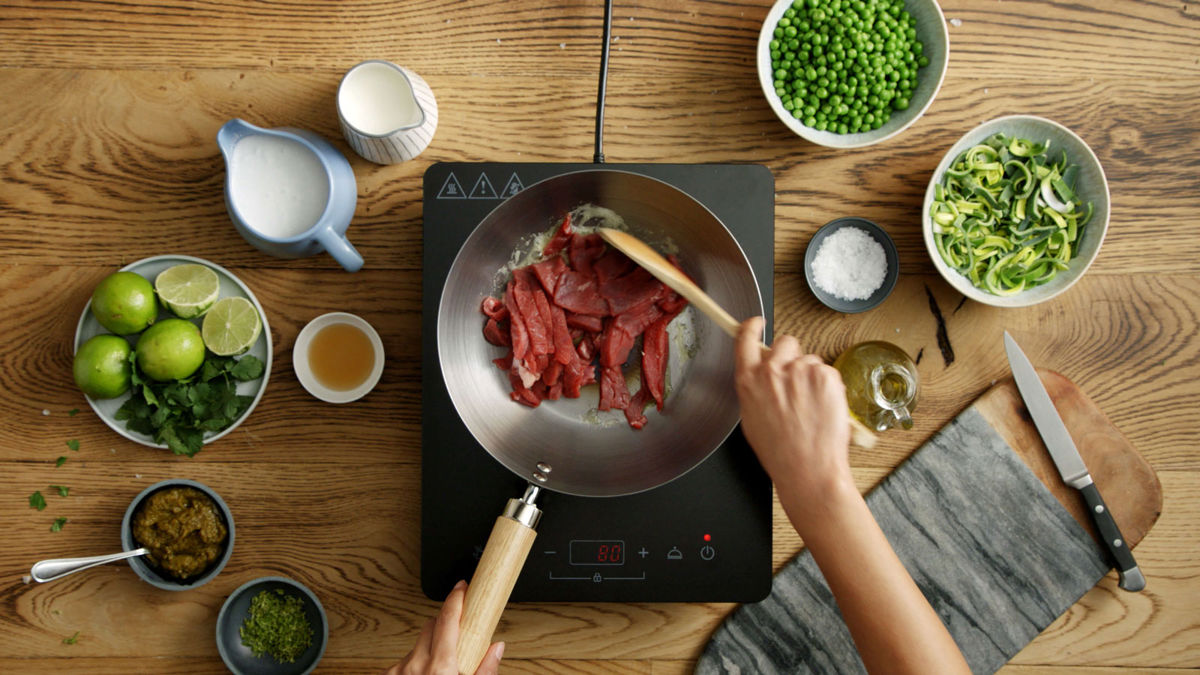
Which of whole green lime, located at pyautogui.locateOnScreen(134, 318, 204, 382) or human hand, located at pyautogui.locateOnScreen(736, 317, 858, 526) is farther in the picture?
whole green lime, located at pyautogui.locateOnScreen(134, 318, 204, 382)

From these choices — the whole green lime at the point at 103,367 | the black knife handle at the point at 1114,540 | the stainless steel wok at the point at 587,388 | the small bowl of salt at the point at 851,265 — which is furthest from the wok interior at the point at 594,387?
the black knife handle at the point at 1114,540

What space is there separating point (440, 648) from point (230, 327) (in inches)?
26.8

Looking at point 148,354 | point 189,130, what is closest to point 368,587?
point 148,354

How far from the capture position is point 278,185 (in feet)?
4.15

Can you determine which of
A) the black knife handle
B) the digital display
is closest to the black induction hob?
the digital display

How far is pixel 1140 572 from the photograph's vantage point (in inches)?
52.5

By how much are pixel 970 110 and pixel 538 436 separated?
3.25 feet

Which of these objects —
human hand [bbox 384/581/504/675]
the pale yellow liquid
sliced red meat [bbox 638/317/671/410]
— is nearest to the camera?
human hand [bbox 384/581/504/675]

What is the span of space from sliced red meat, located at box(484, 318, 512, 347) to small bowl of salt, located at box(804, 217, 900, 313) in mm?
534

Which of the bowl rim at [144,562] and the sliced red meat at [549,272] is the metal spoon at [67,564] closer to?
the bowl rim at [144,562]

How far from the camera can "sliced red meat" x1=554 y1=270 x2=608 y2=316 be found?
1242mm

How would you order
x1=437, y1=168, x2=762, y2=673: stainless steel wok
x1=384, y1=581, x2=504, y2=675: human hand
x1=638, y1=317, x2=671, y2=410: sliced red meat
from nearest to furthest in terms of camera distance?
x1=384, y1=581, x2=504, y2=675: human hand, x1=437, y1=168, x2=762, y2=673: stainless steel wok, x1=638, y1=317, x2=671, y2=410: sliced red meat

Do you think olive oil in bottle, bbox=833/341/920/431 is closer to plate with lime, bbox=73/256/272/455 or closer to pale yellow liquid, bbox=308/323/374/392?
pale yellow liquid, bbox=308/323/374/392

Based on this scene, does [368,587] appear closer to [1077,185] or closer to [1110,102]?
[1077,185]
